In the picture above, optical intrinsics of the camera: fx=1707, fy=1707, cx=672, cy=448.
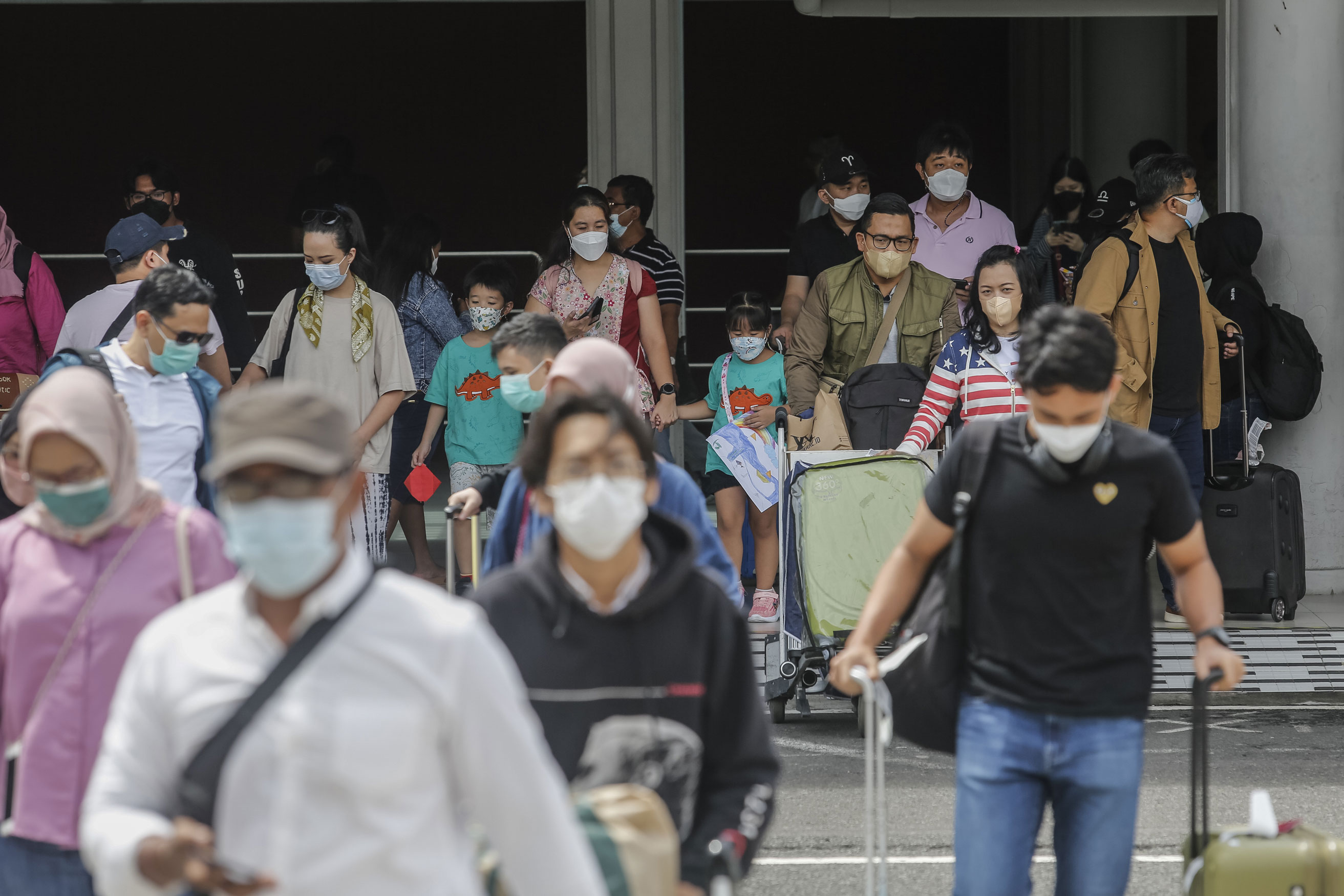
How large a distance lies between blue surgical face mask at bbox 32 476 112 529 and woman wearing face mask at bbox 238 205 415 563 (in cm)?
446

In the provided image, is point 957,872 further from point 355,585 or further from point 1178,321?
point 1178,321

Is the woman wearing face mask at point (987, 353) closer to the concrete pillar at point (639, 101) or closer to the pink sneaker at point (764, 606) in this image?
the pink sneaker at point (764, 606)

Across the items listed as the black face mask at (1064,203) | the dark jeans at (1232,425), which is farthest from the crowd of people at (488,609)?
the black face mask at (1064,203)

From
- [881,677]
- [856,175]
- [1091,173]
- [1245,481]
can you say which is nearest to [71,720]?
Answer: [881,677]

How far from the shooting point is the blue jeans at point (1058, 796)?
362 cm

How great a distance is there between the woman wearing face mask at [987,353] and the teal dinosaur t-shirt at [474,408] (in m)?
2.13

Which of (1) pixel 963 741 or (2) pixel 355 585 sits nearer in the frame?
(2) pixel 355 585

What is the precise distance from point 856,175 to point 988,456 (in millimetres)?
5072

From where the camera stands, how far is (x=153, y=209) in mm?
8281

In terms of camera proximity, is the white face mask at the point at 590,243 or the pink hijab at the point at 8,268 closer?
the white face mask at the point at 590,243

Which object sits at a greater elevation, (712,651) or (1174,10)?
(1174,10)

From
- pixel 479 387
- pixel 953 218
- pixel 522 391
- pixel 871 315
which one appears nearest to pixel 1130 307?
pixel 953 218

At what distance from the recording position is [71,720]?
3312 millimetres

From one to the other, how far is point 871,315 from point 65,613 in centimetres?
503
